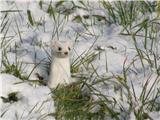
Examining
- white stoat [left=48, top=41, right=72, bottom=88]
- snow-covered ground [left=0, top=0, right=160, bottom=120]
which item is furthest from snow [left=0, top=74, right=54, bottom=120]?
white stoat [left=48, top=41, right=72, bottom=88]

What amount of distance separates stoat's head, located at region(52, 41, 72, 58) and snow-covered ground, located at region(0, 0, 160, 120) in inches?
8.3

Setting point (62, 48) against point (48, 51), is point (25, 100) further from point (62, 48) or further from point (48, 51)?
point (48, 51)

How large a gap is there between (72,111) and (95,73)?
1.81 feet

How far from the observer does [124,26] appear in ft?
13.8

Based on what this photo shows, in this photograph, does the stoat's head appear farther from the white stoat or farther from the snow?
the snow

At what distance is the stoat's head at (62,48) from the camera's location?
11.2ft

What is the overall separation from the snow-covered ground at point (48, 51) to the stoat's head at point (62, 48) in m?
0.21

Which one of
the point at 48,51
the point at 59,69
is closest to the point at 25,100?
the point at 59,69

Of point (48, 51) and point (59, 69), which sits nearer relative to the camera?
point (59, 69)

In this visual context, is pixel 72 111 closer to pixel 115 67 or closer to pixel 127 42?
pixel 115 67

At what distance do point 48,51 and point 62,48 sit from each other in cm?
53

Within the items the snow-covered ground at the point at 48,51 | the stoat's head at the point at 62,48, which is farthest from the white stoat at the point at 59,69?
the snow-covered ground at the point at 48,51

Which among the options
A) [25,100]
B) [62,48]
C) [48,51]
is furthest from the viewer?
[48,51]

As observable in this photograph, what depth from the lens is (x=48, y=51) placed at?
3934 mm
